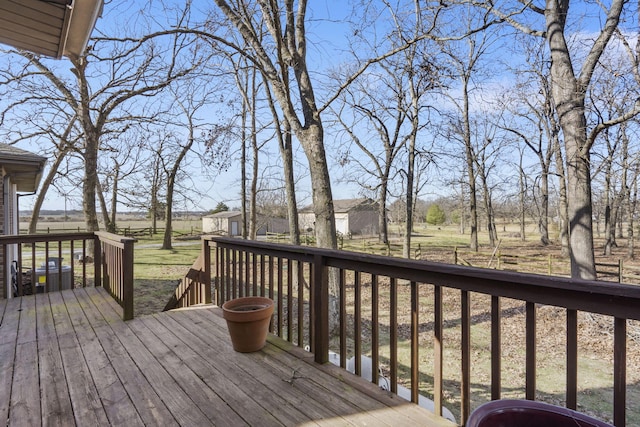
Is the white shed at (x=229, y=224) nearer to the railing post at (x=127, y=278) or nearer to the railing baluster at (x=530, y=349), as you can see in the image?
the railing post at (x=127, y=278)

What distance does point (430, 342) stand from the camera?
641cm

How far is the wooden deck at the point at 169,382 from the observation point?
1854mm

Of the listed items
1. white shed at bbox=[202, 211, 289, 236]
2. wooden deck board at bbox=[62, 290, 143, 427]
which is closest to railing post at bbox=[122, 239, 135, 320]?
wooden deck board at bbox=[62, 290, 143, 427]

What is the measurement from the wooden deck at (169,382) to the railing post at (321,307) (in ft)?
0.34

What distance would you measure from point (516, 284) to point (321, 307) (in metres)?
1.33

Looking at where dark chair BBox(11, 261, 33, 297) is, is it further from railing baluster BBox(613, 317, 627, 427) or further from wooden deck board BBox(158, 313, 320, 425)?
railing baluster BBox(613, 317, 627, 427)

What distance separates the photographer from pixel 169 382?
2232 mm

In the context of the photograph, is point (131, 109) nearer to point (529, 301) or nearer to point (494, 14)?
point (494, 14)

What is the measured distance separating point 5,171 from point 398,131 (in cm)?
1234

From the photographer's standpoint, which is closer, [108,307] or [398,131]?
[108,307]

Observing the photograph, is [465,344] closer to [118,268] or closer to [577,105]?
[118,268]

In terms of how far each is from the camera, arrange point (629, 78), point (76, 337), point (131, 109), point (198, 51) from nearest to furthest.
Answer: point (76, 337)
point (629, 78)
point (198, 51)
point (131, 109)

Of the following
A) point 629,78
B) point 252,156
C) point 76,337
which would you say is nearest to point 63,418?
point 76,337

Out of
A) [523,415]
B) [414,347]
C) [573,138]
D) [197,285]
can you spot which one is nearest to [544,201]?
[573,138]
